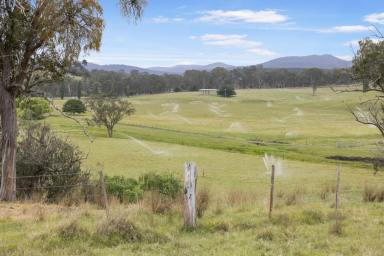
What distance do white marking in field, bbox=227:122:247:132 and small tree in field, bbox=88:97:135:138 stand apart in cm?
2098

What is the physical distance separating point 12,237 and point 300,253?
19.8ft

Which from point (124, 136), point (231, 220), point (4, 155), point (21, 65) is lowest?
point (124, 136)

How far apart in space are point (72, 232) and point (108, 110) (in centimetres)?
6693

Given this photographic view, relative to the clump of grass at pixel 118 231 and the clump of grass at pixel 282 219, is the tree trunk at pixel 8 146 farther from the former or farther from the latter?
the clump of grass at pixel 282 219

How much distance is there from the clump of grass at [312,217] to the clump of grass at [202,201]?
2790 mm

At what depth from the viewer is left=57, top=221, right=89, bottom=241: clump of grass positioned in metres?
9.67

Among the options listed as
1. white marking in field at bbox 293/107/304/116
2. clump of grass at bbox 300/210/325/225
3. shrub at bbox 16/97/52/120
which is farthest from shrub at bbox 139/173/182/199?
white marking in field at bbox 293/107/304/116

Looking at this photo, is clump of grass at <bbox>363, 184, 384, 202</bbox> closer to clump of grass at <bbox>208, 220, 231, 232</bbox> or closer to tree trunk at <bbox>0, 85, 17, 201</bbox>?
clump of grass at <bbox>208, 220, 231, 232</bbox>

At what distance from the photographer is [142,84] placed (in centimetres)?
19400

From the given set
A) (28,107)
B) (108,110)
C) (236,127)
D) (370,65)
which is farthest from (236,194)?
(236,127)

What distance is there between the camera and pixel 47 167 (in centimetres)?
1869

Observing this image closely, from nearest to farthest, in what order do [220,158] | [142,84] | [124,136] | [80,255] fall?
[80,255], [220,158], [124,136], [142,84]

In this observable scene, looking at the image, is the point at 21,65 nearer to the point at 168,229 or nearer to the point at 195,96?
the point at 168,229

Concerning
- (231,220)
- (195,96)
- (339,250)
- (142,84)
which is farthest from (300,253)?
(142,84)
